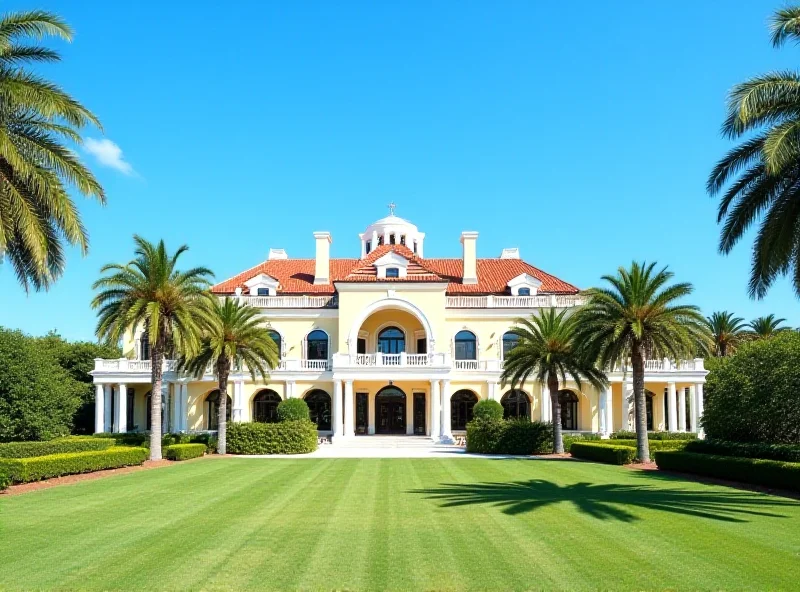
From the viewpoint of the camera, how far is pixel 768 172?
53.0ft

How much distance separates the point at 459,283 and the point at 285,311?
1296 cm

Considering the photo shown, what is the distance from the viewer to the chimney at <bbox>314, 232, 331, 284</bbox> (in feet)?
168

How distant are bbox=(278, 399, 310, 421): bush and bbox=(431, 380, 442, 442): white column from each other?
7815 mm

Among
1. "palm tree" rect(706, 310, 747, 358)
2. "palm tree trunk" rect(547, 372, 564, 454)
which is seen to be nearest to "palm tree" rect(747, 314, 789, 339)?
"palm tree" rect(706, 310, 747, 358)

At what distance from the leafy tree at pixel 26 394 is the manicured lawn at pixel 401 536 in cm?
1196

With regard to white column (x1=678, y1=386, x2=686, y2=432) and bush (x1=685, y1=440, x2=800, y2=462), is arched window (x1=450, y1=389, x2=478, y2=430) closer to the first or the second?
white column (x1=678, y1=386, x2=686, y2=432)

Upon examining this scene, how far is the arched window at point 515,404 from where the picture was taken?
47125mm

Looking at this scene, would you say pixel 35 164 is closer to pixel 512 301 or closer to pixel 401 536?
pixel 401 536

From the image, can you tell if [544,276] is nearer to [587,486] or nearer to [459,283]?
[459,283]

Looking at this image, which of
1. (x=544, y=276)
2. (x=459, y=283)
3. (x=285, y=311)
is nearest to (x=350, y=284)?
(x=285, y=311)

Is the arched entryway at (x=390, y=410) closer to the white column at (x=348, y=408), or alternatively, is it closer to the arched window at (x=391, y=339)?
the arched window at (x=391, y=339)

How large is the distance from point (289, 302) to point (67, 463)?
83.5ft

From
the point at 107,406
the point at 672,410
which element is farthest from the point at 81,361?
the point at 672,410

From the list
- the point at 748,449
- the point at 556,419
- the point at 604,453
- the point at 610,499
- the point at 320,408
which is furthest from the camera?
the point at 320,408
